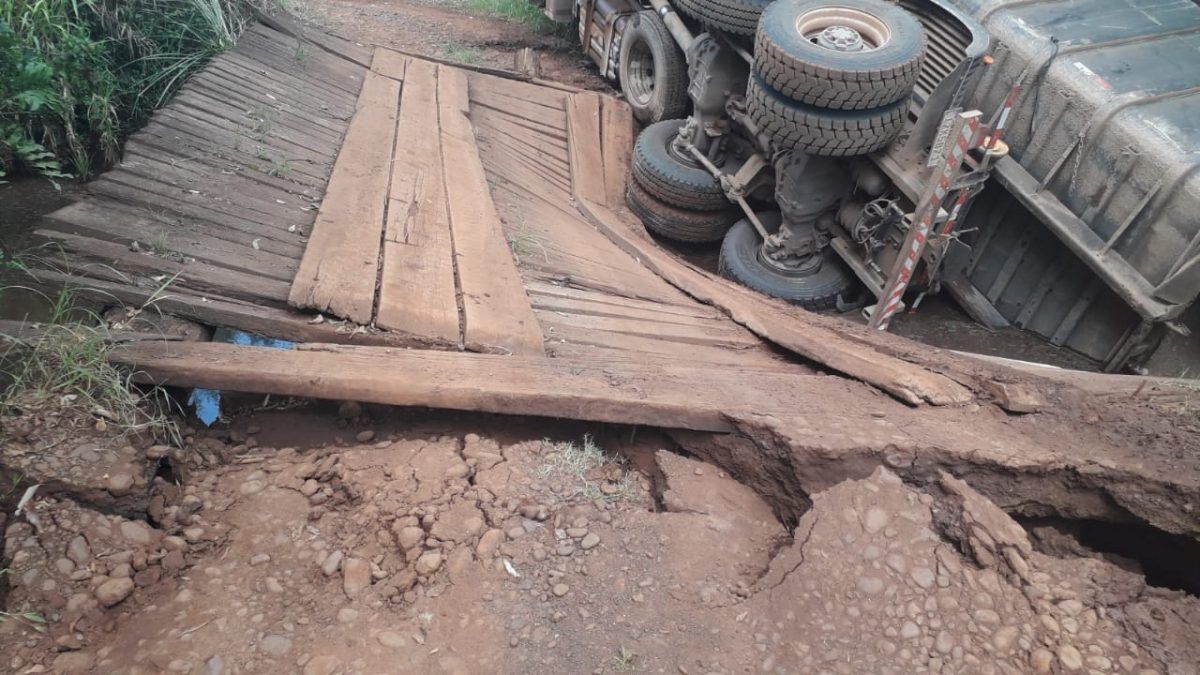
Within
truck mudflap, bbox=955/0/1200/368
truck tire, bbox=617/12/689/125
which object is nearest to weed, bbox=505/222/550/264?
→ truck mudflap, bbox=955/0/1200/368

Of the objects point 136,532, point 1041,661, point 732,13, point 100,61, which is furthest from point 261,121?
point 1041,661

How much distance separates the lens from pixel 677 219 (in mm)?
6867

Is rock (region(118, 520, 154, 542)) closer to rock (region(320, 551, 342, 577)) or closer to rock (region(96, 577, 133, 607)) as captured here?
rock (region(96, 577, 133, 607))

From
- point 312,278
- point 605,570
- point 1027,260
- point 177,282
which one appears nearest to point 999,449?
point 605,570

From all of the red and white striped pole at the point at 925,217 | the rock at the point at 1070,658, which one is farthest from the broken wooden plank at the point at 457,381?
the red and white striped pole at the point at 925,217

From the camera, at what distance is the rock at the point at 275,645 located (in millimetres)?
2014

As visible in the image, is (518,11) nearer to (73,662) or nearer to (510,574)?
(510,574)

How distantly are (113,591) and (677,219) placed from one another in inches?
218

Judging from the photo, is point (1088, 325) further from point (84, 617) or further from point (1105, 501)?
point (84, 617)

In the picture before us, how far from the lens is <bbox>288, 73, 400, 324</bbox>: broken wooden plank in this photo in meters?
3.12

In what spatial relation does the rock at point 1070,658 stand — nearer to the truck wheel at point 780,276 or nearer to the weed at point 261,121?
the truck wheel at point 780,276

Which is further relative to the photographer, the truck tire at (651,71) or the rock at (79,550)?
the truck tire at (651,71)

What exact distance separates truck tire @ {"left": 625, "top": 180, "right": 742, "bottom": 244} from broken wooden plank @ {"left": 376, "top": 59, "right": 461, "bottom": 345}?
218 centimetres

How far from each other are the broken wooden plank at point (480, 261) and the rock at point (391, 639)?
1.27 metres
